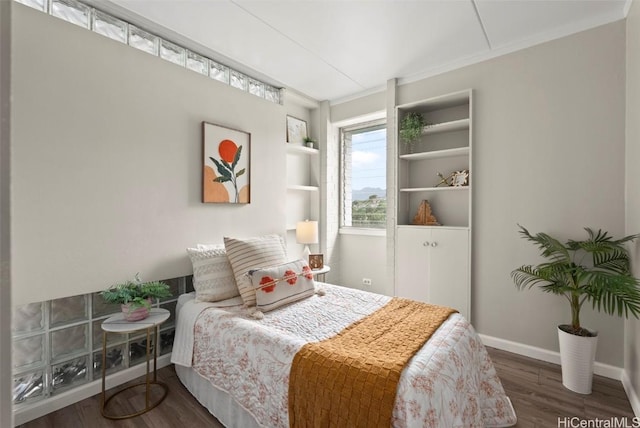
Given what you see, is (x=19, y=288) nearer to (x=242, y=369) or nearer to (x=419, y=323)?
(x=242, y=369)

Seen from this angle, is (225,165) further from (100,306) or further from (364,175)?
(364,175)

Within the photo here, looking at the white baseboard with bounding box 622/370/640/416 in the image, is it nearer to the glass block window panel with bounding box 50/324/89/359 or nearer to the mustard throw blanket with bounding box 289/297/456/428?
the mustard throw blanket with bounding box 289/297/456/428

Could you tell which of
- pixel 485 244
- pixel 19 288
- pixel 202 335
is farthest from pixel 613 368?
pixel 19 288

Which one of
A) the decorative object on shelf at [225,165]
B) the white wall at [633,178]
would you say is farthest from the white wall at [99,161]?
the white wall at [633,178]

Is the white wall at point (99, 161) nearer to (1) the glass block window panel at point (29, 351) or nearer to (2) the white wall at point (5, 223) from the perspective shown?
(1) the glass block window panel at point (29, 351)

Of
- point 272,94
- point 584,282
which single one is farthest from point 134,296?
point 584,282

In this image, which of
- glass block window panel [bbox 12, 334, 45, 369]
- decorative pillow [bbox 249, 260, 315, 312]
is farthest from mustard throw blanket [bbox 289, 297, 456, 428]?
glass block window panel [bbox 12, 334, 45, 369]

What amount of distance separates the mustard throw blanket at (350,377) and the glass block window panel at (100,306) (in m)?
1.54

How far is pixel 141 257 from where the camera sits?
2.22 m

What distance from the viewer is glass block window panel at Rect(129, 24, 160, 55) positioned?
2232mm

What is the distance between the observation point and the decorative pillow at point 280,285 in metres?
2.08

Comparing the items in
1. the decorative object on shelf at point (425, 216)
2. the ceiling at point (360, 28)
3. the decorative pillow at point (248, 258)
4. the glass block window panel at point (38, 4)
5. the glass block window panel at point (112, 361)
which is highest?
the ceiling at point (360, 28)

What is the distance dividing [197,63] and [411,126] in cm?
216

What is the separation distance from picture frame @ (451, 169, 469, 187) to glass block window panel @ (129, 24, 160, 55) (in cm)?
289
